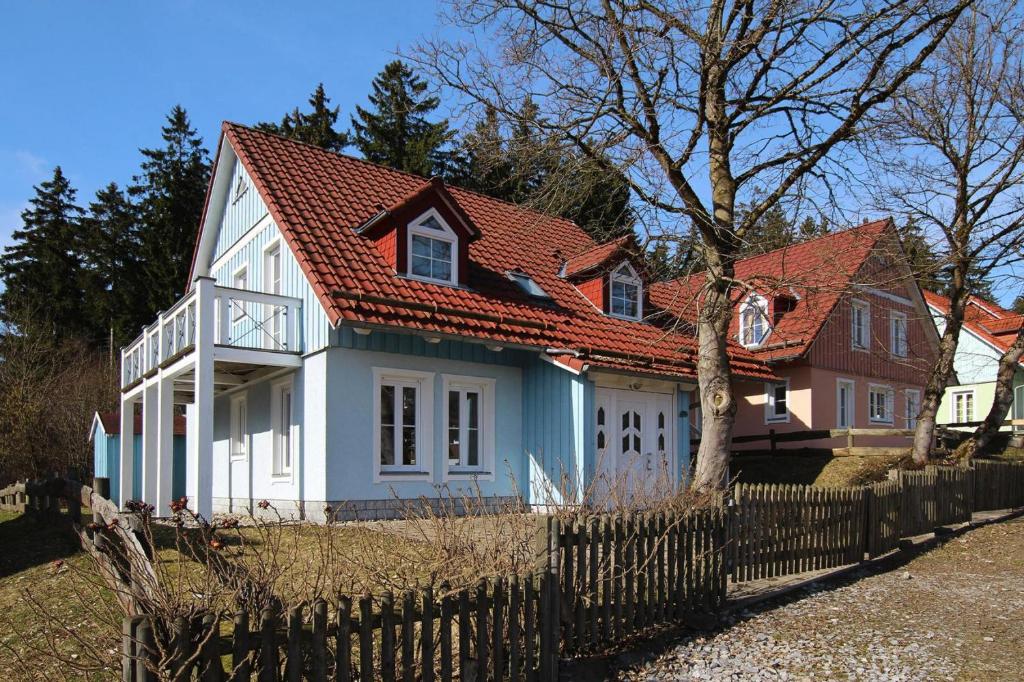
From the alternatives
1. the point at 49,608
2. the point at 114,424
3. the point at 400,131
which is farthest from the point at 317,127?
the point at 49,608

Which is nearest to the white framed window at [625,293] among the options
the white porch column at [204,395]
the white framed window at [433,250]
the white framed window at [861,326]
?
the white framed window at [433,250]

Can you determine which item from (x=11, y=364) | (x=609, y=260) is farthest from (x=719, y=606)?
(x=11, y=364)

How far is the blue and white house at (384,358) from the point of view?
46.6 ft

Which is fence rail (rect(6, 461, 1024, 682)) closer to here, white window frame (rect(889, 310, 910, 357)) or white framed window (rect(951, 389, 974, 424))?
white window frame (rect(889, 310, 910, 357))

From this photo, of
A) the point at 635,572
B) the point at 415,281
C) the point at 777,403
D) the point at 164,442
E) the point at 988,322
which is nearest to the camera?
the point at 635,572

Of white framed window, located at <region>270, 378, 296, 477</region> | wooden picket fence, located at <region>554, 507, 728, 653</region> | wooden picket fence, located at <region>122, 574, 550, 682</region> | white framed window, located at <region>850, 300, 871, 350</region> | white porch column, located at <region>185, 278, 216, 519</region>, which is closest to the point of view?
wooden picket fence, located at <region>122, 574, 550, 682</region>

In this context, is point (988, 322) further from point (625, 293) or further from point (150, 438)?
point (150, 438)

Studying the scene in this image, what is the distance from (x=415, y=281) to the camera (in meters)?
15.7

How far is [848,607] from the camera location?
921 centimetres

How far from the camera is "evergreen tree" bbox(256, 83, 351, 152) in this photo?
42.6m

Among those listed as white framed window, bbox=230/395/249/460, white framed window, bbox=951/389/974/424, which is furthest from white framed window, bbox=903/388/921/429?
white framed window, bbox=230/395/249/460

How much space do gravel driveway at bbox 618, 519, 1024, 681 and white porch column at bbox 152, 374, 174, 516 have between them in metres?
11.9

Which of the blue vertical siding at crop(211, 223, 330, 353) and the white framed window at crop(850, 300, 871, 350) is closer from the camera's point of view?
the blue vertical siding at crop(211, 223, 330, 353)

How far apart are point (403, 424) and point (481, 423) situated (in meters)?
1.77
